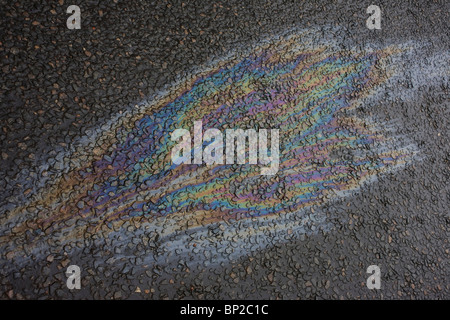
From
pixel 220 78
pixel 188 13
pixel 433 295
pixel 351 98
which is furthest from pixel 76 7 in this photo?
pixel 433 295

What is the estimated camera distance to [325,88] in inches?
57.4

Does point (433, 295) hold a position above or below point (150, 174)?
below

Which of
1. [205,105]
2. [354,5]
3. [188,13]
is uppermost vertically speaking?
[354,5]

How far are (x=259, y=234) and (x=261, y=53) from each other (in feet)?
2.33

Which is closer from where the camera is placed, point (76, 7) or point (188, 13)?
point (76, 7)

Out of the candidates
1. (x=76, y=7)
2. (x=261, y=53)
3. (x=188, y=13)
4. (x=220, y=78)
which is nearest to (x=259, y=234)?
(x=220, y=78)

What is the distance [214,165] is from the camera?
1215mm

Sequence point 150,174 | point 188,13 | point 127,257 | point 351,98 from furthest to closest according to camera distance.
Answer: point 351,98
point 188,13
point 150,174
point 127,257

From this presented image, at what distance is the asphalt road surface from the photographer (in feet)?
3.32

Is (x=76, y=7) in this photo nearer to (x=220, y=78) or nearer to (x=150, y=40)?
(x=150, y=40)

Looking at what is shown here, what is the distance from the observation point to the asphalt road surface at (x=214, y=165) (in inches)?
39.8

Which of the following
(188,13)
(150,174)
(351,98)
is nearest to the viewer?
(150,174)

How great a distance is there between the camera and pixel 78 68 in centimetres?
117

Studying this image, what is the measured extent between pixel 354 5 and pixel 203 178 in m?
1.12
